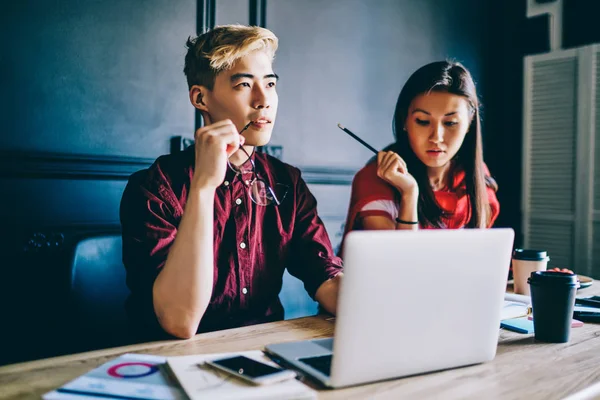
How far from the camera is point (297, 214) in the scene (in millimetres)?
1609

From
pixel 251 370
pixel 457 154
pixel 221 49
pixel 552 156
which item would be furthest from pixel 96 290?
pixel 552 156

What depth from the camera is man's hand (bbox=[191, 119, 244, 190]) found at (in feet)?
3.95

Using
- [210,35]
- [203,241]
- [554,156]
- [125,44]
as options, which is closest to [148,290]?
[203,241]

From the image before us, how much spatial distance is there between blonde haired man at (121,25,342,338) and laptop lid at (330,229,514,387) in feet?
1.50

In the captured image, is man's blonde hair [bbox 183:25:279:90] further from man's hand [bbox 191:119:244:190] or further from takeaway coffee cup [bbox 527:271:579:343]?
takeaway coffee cup [bbox 527:271:579:343]

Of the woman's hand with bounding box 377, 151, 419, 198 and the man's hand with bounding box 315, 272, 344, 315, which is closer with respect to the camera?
the man's hand with bounding box 315, 272, 344, 315

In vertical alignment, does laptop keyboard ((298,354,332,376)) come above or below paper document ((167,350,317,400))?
below

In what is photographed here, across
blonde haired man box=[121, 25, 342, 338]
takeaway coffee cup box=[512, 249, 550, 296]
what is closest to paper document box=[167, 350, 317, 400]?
blonde haired man box=[121, 25, 342, 338]

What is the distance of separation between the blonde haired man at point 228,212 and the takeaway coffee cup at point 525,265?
51cm

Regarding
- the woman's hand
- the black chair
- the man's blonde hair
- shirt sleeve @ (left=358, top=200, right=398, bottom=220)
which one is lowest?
the black chair

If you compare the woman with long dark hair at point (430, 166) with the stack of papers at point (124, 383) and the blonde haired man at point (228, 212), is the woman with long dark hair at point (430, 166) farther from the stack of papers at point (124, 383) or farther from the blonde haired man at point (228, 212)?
the stack of papers at point (124, 383)

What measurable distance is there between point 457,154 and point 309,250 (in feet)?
2.63

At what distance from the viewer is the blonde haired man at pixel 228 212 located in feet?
3.95

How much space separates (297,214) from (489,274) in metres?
0.79
